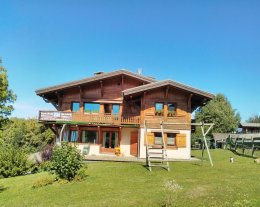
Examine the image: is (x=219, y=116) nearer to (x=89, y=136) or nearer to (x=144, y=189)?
(x=89, y=136)

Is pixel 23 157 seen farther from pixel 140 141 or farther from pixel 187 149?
pixel 187 149

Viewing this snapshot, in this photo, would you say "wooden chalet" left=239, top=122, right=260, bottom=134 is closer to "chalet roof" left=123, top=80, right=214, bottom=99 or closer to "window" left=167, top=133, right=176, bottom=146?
"chalet roof" left=123, top=80, right=214, bottom=99

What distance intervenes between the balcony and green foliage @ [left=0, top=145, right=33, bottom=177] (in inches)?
258

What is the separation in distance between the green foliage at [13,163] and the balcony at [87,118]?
21.5ft

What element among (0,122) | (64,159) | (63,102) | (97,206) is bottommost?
(97,206)

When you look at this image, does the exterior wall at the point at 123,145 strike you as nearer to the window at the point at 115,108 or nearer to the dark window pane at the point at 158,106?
the window at the point at 115,108

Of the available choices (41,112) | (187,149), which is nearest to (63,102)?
(41,112)

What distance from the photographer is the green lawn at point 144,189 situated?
10.2 m

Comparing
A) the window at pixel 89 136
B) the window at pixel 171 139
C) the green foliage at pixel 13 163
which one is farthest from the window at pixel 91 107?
the green foliage at pixel 13 163

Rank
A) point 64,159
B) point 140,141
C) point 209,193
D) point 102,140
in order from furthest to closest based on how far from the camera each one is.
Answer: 1. point 102,140
2. point 140,141
3. point 64,159
4. point 209,193

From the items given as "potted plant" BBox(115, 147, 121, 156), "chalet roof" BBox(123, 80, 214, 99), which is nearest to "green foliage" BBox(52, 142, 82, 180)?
"chalet roof" BBox(123, 80, 214, 99)

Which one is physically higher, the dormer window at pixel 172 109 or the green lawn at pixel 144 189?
the dormer window at pixel 172 109

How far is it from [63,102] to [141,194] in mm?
19661

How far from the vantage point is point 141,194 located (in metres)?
11.2
